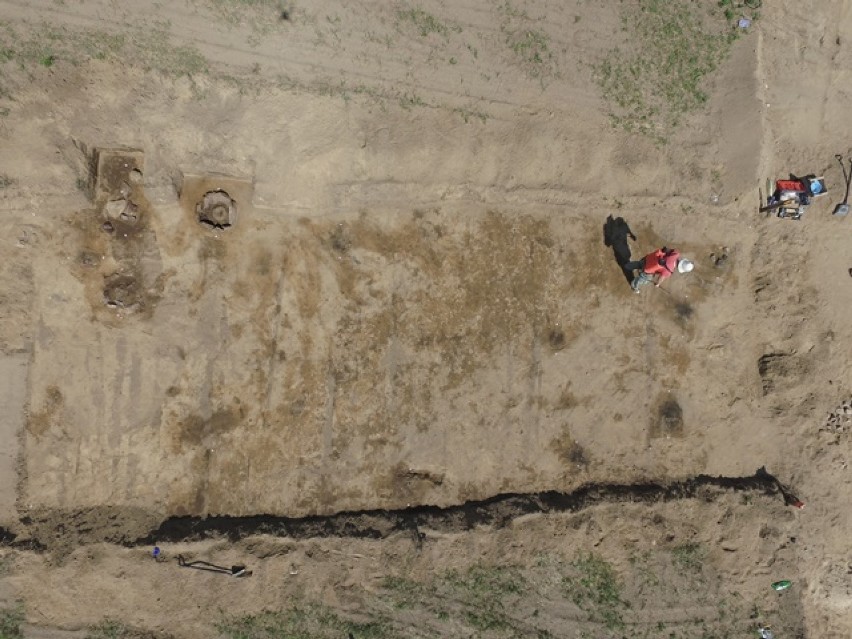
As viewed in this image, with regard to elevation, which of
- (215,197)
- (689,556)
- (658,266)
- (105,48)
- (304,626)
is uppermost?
(105,48)

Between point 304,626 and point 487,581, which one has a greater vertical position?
point 487,581

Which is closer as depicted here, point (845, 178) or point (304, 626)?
point (304, 626)

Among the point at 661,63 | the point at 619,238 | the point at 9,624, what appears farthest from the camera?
the point at 619,238

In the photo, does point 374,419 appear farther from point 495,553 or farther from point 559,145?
point 559,145

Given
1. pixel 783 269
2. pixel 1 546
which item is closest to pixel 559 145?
pixel 783 269

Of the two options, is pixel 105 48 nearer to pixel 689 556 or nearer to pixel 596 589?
pixel 596 589

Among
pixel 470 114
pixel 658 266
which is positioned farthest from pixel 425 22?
pixel 658 266

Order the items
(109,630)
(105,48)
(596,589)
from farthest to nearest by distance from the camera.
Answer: (596,589), (105,48), (109,630)

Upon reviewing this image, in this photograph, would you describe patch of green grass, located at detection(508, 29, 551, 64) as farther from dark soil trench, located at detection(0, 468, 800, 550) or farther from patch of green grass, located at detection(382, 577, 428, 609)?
patch of green grass, located at detection(382, 577, 428, 609)
